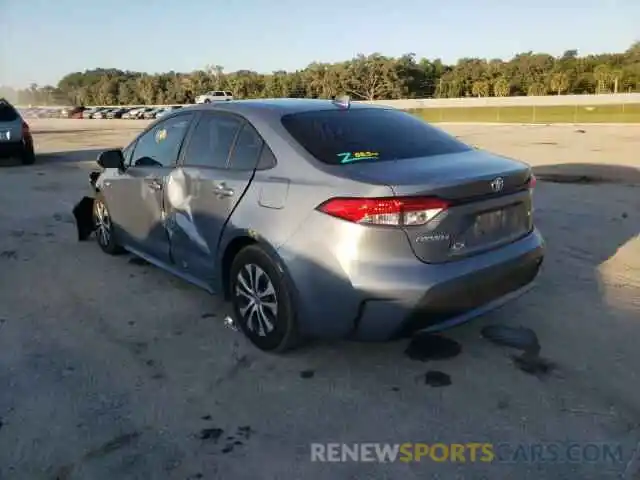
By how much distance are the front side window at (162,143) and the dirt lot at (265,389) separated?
1.08 m

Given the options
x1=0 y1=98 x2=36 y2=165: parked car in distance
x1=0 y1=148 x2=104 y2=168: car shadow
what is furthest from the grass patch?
x1=0 y1=98 x2=36 y2=165: parked car in distance

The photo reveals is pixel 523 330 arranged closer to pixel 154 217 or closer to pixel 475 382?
pixel 475 382

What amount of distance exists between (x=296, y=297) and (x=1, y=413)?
5.51ft

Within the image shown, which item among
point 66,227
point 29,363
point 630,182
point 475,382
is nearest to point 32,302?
point 29,363

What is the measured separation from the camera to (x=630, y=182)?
966 centimetres

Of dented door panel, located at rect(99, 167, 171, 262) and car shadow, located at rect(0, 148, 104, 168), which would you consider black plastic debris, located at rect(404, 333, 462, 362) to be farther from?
car shadow, located at rect(0, 148, 104, 168)

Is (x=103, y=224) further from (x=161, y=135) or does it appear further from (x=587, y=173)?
(x=587, y=173)

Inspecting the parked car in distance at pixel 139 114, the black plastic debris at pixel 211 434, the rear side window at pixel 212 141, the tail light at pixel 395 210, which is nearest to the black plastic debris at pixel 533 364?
the tail light at pixel 395 210

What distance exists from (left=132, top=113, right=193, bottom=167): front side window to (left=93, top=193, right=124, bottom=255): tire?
3.01 feet

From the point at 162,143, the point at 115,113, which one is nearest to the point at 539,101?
the point at 115,113

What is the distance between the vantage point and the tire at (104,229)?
18.2 ft

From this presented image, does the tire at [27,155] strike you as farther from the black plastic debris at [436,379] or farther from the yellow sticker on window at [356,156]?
the black plastic debris at [436,379]

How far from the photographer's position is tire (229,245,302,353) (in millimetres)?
3277

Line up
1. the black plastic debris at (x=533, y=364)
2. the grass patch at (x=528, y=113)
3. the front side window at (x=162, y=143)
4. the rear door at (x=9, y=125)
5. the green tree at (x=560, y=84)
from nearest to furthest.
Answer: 1. the black plastic debris at (x=533, y=364)
2. the front side window at (x=162, y=143)
3. the rear door at (x=9, y=125)
4. the grass patch at (x=528, y=113)
5. the green tree at (x=560, y=84)
